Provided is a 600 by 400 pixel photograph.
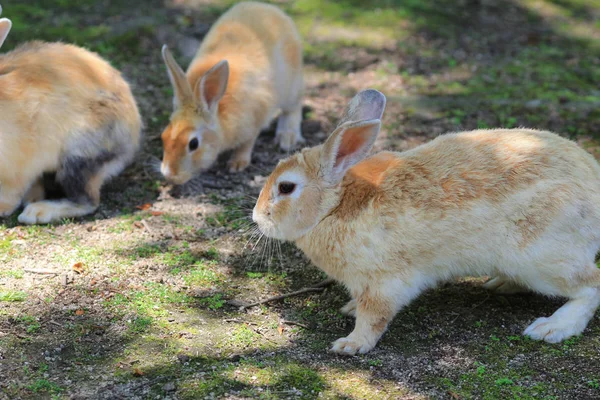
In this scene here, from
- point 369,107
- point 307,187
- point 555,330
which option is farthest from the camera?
point 369,107

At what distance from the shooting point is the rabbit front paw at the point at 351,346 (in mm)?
3742

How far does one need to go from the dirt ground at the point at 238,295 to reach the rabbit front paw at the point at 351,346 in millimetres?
42

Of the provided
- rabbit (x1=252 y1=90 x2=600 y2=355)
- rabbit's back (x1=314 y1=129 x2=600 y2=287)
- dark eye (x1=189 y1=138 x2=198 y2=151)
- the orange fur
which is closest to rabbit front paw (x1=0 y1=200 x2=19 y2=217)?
the orange fur

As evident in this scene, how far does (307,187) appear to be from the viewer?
4.01 m

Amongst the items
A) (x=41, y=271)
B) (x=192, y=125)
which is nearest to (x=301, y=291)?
(x=41, y=271)

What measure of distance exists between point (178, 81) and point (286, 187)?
88.6 inches

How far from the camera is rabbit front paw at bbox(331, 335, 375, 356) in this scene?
3.74m

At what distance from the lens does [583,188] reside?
3.88m

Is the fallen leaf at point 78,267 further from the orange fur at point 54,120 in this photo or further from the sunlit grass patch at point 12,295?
the orange fur at point 54,120

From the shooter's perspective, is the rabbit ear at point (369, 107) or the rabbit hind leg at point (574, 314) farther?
the rabbit ear at point (369, 107)

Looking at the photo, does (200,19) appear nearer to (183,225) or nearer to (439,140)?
(183,225)

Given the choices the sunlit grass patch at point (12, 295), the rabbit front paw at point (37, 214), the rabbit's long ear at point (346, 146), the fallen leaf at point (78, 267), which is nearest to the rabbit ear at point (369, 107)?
the rabbit's long ear at point (346, 146)

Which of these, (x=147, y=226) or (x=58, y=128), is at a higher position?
(x=58, y=128)

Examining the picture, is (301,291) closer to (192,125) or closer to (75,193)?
(75,193)
